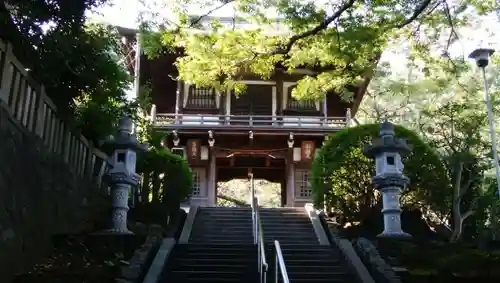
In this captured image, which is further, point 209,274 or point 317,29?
point 317,29

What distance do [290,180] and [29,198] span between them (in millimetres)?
13498

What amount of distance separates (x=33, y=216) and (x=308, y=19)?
5.79m

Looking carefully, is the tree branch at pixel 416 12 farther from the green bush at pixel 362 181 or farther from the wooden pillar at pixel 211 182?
the wooden pillar at pixel 211 182

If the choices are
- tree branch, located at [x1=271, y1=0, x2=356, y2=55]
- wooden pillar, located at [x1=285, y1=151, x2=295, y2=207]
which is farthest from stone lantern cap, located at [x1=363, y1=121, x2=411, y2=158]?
wooden pillar, located at [x1=285, y1=151, x2=295, y2=207]

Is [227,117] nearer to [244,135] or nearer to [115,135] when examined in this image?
[244,135]

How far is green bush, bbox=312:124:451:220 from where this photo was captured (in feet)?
38.1

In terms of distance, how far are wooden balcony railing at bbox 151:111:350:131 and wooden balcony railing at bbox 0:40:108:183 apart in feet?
29.5

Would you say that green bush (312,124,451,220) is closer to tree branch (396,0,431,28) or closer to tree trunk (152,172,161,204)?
tree branch (396,0,431,28)

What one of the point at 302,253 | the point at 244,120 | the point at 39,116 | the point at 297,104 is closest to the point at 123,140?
the point at 39,116

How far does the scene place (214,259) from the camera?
8.92 metres

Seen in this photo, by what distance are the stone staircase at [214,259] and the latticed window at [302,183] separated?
7342mm

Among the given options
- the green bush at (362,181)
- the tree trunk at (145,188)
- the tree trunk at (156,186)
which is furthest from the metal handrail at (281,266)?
the tree trunk at (145,188)

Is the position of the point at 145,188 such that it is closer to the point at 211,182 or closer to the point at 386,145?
the point at 386,145

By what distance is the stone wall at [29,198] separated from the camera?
601 centimetres
